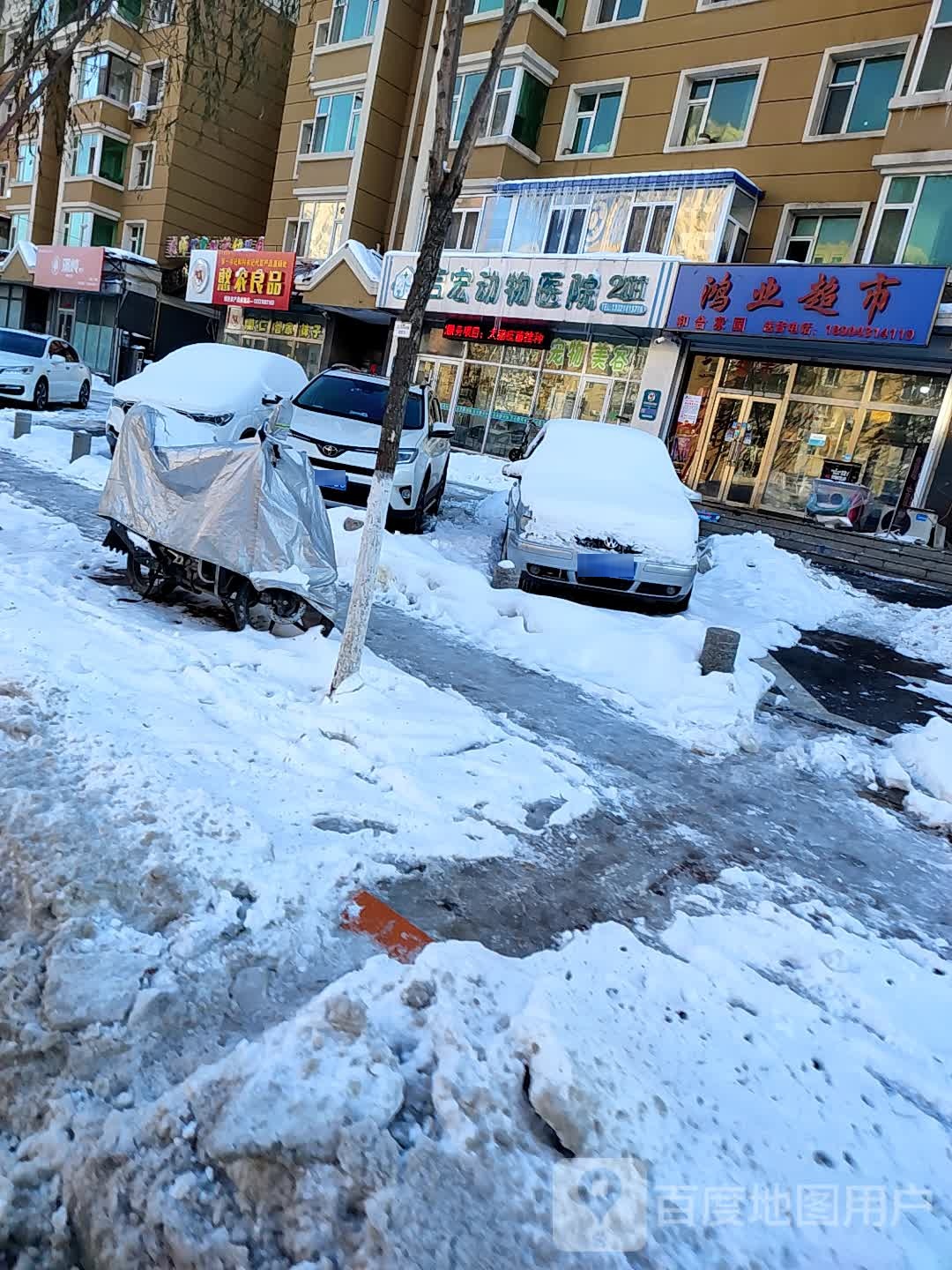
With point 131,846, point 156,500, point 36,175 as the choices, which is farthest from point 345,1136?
point 36,175

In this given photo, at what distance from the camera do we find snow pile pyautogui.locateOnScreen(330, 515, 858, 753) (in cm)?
572

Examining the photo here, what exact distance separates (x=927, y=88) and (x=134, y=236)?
28.7 metres

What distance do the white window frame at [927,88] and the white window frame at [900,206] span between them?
1160 mm

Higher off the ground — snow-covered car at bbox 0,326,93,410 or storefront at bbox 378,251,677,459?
storefront at bbox 378,251,677,459

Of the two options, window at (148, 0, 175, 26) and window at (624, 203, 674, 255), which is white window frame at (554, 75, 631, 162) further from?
window at (148, 0, 175, 26)

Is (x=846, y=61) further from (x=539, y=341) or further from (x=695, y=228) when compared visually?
(x=539, y=341)

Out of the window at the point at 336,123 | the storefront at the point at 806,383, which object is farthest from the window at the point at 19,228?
the storefront at the point at 806,383

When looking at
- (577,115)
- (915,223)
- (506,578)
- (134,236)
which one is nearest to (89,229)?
(134,236)

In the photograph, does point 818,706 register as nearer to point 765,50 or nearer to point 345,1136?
point 345,1136

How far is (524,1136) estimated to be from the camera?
2.08m

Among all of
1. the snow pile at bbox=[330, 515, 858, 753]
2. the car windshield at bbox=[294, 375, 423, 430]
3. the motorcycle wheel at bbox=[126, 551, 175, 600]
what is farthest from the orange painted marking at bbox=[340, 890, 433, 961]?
the car windshield at bbox=[294, 375, 423, 430]

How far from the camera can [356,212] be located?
2452 centimetres

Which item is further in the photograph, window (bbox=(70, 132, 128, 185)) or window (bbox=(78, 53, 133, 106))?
window (bbox=(70, 132, 128, 185))

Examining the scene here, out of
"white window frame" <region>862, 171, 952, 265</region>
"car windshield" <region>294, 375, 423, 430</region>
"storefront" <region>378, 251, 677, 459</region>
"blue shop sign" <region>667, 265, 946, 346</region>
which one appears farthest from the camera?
"storefront" <region>378, 251, 677, 459</region>
